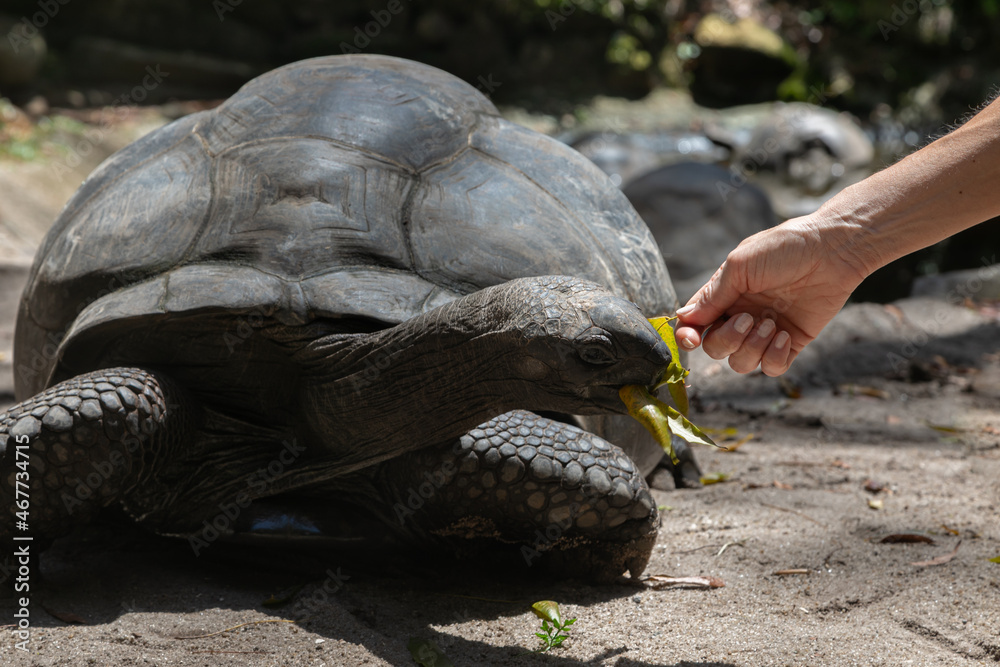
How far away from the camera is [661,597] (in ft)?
7.57

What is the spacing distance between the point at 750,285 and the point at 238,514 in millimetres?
1430

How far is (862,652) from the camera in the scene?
1928 mm

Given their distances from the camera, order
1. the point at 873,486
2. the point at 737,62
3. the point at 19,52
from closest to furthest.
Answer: the point at 873,486, the point at 19,52, the point at 737,62

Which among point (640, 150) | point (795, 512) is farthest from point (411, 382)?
point (640, 150)

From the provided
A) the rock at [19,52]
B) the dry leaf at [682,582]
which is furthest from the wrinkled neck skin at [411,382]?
the rock at [19,52]

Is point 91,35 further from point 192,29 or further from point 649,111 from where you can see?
point 649,111

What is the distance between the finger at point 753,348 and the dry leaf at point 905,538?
0.77 metres

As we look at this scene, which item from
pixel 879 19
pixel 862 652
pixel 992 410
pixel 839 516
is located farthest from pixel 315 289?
pixel 879 19

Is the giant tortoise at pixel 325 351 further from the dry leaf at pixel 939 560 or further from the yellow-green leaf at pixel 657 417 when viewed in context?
the dry leaf at pixel 939 560

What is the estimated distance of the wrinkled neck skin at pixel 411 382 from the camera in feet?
6.31

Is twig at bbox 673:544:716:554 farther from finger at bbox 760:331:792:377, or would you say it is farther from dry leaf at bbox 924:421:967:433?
dry leaf at bbox 924:421:967:433

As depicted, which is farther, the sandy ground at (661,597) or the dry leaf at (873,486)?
the dry leaf at (873,486)

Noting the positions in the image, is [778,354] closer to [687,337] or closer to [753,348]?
[753,348]

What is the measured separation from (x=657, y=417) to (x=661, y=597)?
0.78 m
